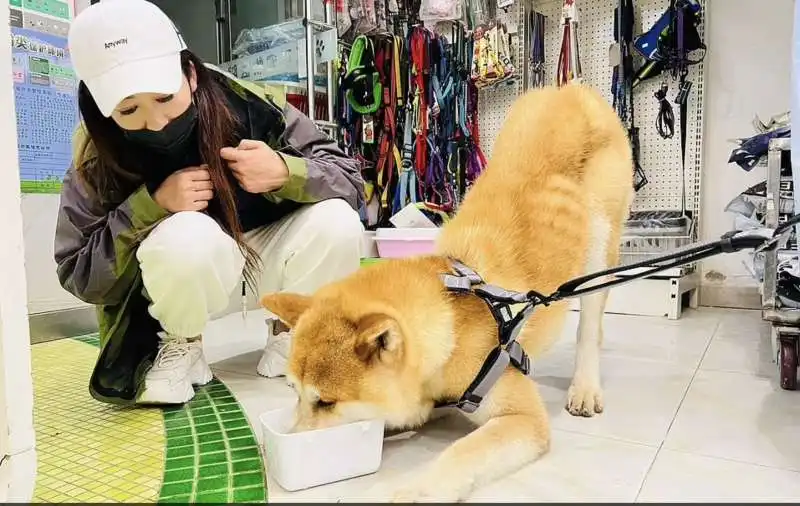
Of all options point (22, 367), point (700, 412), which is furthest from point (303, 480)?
point (700, 412)

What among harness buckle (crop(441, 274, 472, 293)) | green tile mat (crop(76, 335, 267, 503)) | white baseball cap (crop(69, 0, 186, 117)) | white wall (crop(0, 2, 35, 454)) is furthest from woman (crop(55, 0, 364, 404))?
harness buckle (crop(441, 274, 472, 293))

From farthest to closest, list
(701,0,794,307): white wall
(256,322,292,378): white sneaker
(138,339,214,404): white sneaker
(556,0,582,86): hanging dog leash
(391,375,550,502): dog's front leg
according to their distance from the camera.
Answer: (556,0,582,86): hanging dog leash → (701,0,794,307): white wall → (256,322,292,378): white sneaker → (138,339,214,404): white sneaker → (391,375,550,502): dog's front leg

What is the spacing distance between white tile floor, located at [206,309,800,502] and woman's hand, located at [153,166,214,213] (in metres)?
0.58

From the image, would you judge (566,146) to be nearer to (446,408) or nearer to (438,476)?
(446,408)

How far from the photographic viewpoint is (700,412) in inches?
57.9

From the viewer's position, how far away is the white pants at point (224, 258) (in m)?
1.49

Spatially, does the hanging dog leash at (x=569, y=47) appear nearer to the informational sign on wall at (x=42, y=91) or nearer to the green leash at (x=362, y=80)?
the green leash at (x=362, y=80)

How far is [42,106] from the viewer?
2.66 meters

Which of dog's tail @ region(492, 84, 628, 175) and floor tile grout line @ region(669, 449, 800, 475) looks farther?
dog's tail @ region(492, 84, 628, 175)

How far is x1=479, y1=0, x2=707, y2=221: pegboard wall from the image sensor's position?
10.2 ft

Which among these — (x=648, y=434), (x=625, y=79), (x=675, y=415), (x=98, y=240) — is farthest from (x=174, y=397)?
(x=625, y=79)

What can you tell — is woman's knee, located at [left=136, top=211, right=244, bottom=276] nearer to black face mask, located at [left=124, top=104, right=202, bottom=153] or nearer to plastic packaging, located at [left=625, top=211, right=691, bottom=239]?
black face mask, located at [left=124, top=104, right=202, bottom=153]

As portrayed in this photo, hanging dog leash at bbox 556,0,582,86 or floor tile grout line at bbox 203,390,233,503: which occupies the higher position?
hanging dog leash at bbox 556,0,582,86

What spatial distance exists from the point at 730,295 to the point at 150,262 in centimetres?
292
